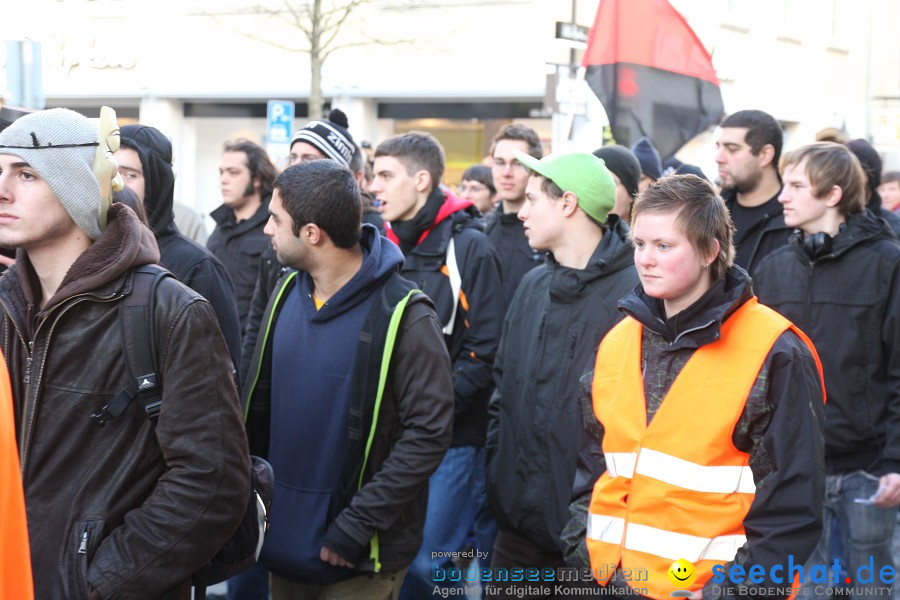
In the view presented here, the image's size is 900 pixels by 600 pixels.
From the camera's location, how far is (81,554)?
302 centimetres

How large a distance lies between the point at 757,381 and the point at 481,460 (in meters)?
2.59

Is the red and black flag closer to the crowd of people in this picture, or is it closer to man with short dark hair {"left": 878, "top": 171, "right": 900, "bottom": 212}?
the crowd of people

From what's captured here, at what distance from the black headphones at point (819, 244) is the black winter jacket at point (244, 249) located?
141 inches

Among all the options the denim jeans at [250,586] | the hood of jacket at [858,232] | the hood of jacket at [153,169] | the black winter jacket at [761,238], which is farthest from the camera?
the black winter jacket at [761,238]

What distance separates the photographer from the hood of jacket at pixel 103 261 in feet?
10.1

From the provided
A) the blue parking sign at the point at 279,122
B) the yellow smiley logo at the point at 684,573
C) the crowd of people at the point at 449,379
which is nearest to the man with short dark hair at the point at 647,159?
the crowd of people at the point at 449,379

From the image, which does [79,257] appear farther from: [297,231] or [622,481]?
[622,481]

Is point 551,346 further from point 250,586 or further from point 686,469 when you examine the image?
point 250,586

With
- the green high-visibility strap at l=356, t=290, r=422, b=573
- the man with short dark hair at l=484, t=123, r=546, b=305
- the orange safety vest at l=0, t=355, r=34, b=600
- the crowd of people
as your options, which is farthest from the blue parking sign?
the orange safety vest at l=0, t=355, r=34, b=600

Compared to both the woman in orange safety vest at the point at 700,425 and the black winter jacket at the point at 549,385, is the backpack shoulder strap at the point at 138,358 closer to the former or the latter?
the woman in orange safety vest at the point at 700,425

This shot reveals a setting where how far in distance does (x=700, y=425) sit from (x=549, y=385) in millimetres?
1228

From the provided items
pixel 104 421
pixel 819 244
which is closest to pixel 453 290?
pixel 819 244

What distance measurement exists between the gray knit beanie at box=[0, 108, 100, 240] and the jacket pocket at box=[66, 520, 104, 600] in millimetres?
813

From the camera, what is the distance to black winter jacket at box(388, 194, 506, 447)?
222 inches
